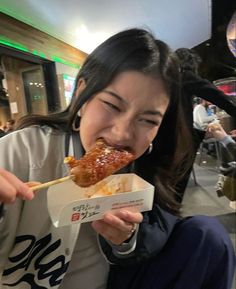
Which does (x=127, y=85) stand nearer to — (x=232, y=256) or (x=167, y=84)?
(x=167, y=84)

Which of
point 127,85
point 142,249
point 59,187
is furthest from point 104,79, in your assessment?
point 142,249

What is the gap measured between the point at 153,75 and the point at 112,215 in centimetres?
44

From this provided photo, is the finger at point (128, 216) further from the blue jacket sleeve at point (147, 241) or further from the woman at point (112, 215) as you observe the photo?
the blue jacket sleeve at point (147, 241)

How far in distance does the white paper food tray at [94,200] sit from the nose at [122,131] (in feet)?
0.45

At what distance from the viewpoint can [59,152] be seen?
0.93 m

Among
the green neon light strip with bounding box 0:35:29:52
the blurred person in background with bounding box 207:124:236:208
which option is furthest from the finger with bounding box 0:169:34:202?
the blurred person in background with bounding box 207:124:236:208

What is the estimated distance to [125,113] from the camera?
2.72 ft

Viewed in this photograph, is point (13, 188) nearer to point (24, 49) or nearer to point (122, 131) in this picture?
point (122, 131)

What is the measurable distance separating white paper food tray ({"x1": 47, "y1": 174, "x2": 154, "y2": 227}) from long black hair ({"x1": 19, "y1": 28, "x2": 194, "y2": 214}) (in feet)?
0.76

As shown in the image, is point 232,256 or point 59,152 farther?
point 232,256

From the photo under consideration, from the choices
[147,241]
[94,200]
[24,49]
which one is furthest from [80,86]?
[24,49]

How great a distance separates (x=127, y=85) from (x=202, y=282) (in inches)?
28.4

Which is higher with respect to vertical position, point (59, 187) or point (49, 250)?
point (59, 187)

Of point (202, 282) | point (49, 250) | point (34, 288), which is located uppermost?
point (49, 250)
